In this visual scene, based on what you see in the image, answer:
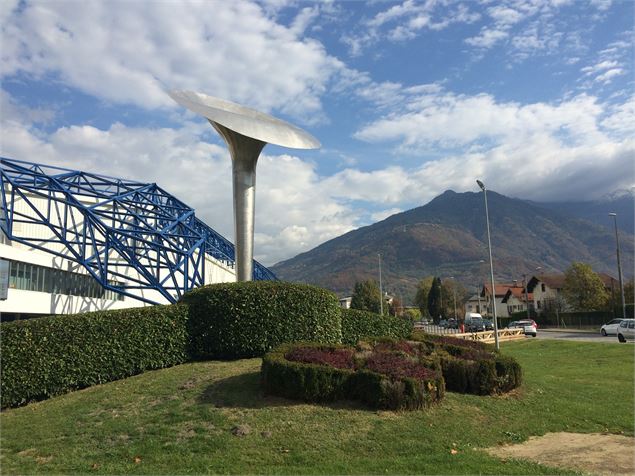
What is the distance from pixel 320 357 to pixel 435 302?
83.5 metres

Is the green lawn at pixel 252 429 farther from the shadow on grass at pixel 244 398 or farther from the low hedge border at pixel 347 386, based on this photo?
the low hedge border at pixel 347 386

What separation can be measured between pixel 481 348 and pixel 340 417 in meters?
7.47

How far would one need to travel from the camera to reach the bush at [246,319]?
14562 mm

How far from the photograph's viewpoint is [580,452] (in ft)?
29.9

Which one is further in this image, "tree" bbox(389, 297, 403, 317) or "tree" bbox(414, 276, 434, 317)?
"tree" bbox(414, 276, 434, 317)

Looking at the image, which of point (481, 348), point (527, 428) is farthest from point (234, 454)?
point (481, 348)

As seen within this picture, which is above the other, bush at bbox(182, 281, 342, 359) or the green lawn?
bush at bbox(182, 281, 342, 359)

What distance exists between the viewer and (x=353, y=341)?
59.3ft

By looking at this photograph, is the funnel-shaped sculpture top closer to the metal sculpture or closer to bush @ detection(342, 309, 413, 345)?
the metal sculpture

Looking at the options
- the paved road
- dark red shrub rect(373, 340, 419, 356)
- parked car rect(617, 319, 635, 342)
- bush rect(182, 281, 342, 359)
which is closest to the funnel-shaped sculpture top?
bush rect(182, 281, 342, 359)

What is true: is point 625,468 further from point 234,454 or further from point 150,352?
point 150,352

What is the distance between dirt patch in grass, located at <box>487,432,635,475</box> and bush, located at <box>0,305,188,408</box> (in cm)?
872

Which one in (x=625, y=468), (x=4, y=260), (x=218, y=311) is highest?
(x=4, y=260)

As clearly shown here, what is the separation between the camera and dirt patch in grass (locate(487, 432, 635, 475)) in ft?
27.2
